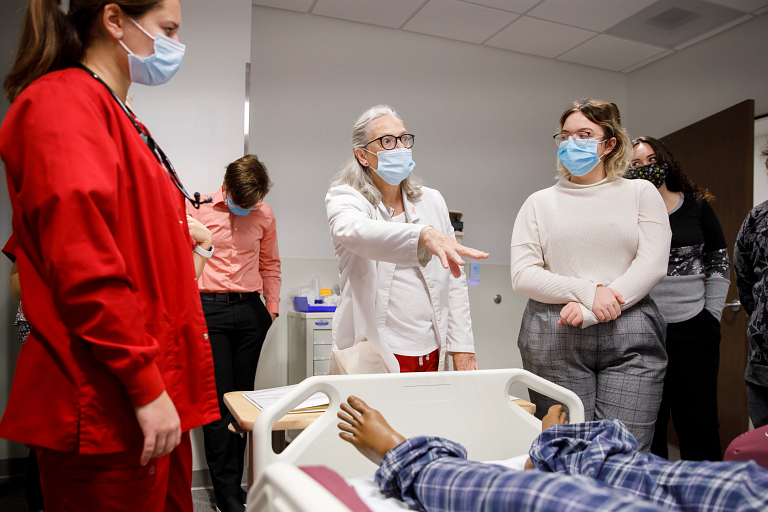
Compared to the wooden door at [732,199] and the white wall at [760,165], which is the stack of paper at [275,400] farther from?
the white wall at [760,165]

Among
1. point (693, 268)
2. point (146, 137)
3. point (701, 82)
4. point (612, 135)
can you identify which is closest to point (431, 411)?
point (146, 137)

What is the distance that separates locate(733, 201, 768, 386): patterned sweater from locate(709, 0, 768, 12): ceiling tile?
7.85ft

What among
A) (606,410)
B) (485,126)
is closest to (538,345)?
(606,410)

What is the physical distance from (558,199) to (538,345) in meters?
0.50

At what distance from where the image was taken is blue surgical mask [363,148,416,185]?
5.46 feet

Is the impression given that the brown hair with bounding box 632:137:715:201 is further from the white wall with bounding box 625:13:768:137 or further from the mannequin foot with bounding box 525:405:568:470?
the white wall with bounding box 625:13:768:137

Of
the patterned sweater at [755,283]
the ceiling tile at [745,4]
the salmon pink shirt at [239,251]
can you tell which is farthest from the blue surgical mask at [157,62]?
the ceiling tile at [745,4]

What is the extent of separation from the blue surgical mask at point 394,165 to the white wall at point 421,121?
2237 millimetres

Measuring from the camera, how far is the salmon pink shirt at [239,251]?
8.89 feet

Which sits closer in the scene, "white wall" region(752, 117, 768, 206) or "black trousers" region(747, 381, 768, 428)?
"black trousers" region(747, 381, 768, 428)

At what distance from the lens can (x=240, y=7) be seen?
2936 mm

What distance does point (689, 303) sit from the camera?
2.21 metres

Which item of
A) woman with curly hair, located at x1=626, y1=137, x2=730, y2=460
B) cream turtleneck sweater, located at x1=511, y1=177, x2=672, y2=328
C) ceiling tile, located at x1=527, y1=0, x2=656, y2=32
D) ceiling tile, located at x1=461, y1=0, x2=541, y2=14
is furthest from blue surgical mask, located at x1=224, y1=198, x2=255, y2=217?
ceiling tile, located at x1=527, y1=0, x2=656, y2=32

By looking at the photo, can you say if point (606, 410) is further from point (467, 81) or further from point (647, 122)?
point (647, 122)
